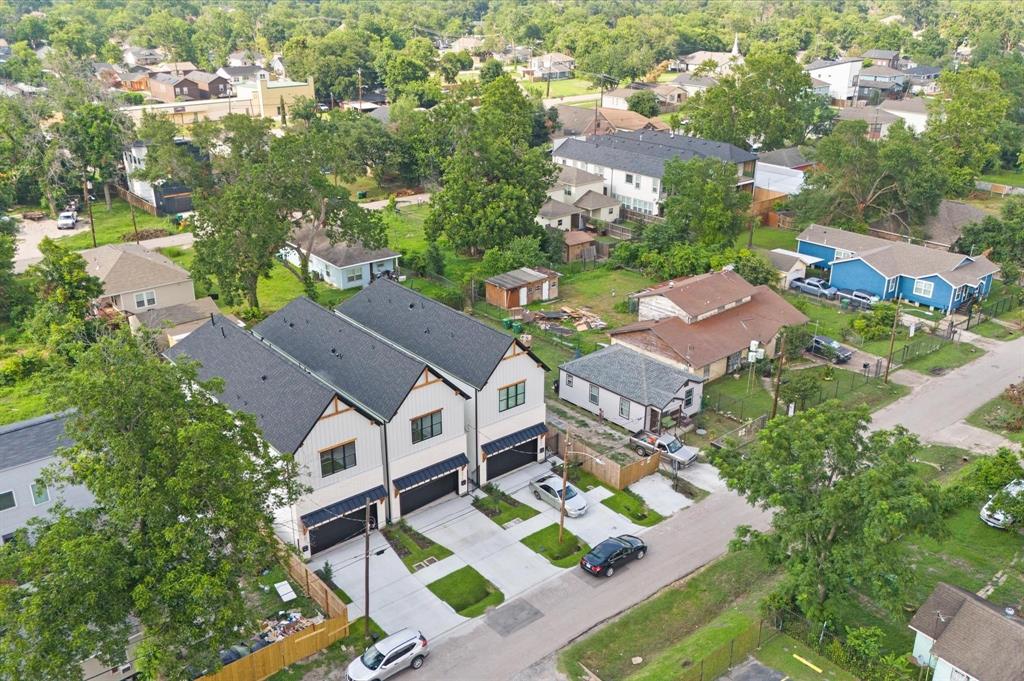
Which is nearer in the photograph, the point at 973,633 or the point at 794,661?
the point at 973,633

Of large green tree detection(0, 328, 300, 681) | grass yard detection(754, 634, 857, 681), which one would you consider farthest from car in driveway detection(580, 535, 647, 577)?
large green tree detection(0, 328, 300, 681)

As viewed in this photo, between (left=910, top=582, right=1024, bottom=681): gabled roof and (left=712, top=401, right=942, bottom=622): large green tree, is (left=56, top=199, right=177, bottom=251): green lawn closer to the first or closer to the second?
(left=712, top=401, right=942, bottom=622): large green tree

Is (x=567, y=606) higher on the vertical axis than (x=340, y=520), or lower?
lower

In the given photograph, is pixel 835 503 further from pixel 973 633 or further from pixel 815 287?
pixel 815 287

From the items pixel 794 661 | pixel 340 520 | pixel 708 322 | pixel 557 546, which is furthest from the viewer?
pixel 708 322

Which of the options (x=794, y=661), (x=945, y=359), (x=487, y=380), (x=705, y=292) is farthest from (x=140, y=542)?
(x=945, y=359)

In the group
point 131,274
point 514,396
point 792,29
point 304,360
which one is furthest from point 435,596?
point 792,29

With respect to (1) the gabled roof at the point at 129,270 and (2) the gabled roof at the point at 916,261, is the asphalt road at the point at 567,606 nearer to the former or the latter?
(2) the gabled roof at the point at 916,261
